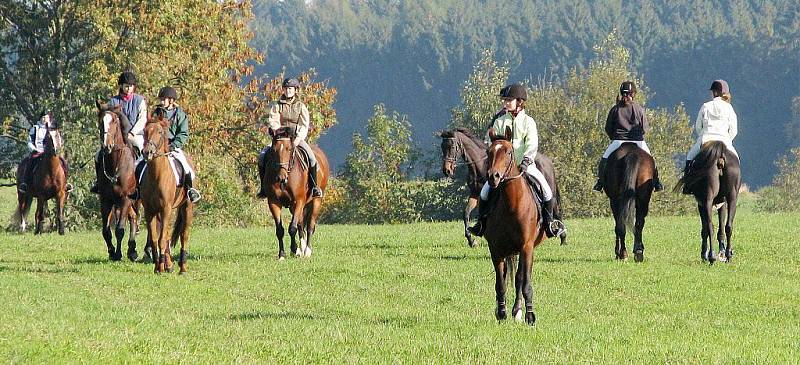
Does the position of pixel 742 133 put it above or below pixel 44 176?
above

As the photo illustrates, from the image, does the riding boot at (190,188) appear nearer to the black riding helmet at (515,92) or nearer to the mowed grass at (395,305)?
the mowed grass at (395,305)

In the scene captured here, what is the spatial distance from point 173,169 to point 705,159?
9.31 m

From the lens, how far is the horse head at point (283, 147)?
70.7ft

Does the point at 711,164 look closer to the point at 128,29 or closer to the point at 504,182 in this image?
the point at 504,182

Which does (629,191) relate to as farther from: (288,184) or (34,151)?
(34,151)

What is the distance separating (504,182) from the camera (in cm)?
1351

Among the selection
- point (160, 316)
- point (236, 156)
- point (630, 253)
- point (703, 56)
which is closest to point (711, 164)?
point (630, 253)

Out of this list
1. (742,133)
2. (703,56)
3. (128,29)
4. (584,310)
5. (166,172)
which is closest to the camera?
(584,310)

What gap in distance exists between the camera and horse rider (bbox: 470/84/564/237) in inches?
553

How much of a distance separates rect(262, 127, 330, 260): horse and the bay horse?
833cm

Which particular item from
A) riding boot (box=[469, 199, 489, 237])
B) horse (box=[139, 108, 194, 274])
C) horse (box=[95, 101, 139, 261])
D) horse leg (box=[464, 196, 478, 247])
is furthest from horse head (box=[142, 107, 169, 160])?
riding boot (box=[469, 199, 489, 237])

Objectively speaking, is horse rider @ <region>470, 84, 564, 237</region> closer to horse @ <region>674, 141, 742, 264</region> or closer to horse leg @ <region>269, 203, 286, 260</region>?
horse @ <region>674, 141, 742, 264</region>

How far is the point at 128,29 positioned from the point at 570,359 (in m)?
36.2

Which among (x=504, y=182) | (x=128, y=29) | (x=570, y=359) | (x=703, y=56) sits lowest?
(x=570, y=359)
